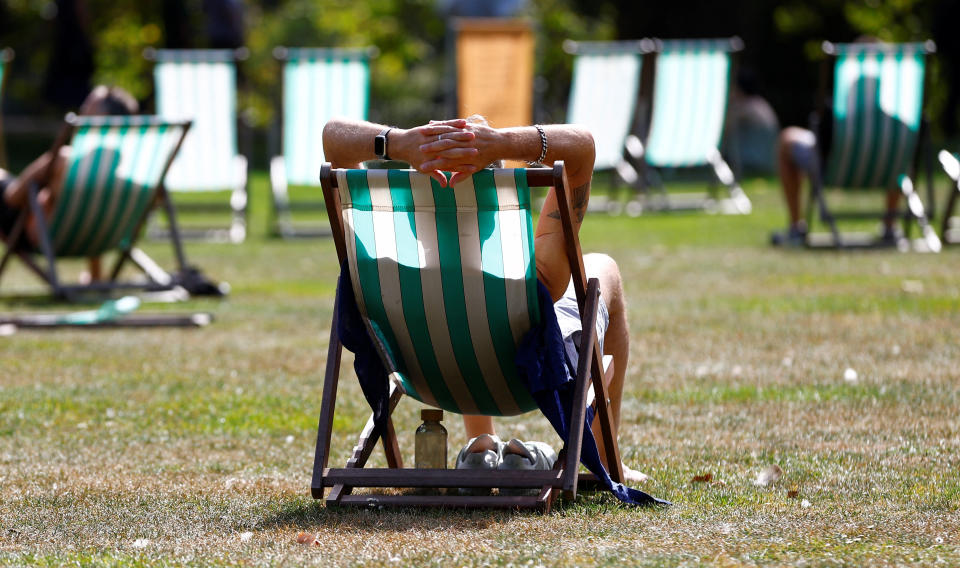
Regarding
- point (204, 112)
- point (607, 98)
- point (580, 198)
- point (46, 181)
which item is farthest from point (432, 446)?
point (607, 98)

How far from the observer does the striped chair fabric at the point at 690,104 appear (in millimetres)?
11539

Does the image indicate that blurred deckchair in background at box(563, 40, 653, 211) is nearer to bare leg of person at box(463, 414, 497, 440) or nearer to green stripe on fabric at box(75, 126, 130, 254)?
green stripe on fabric at box(75, 126, 130, 254)

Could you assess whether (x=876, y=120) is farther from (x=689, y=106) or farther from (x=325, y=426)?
(x=325, y=426)

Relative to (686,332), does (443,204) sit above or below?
above

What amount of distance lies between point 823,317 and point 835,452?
7.68 feet

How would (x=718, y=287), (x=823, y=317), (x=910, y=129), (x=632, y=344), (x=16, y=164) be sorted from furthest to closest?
(x=16, y=164) < (x=910, y=129) < (x=718, y=287) < (x=823, y=317) < (x=632, y=344)

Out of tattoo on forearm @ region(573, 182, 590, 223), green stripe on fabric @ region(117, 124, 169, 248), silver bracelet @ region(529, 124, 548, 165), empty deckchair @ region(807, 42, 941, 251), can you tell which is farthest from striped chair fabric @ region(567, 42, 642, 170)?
silver bracelet @ region(529, 124, 548, 165)

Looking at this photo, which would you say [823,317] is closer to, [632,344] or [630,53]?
[632,344]

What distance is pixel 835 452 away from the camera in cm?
383

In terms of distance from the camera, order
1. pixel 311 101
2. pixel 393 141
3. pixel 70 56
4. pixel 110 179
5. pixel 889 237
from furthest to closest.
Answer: pixel 70 56 < pixel 311 101 < pixel 889 237 < pixel 110 179 < pixel 393 141

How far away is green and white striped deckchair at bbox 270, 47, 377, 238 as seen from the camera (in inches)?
408

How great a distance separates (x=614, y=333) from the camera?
3.60 metres

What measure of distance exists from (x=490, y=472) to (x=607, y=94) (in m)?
8.68

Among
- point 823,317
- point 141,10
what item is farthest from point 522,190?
point 141,10
